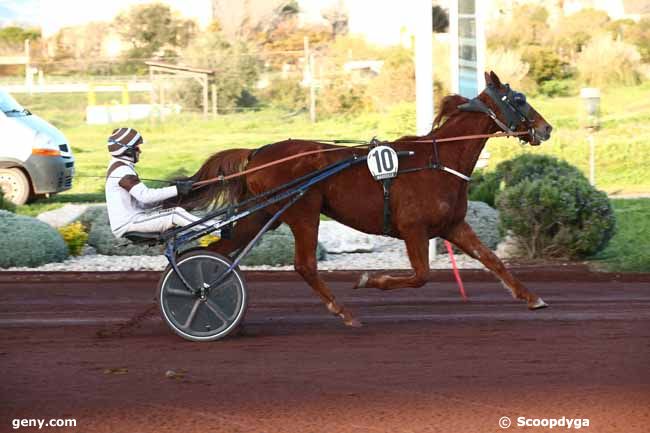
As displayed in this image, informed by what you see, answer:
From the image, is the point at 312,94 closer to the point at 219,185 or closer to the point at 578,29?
the point at 578,29

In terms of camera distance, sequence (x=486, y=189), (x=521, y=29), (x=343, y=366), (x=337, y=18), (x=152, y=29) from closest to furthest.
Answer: (x=343, y=366)
(x=486, y=189)
(x=521, y=29)
(x=152, y=29)
(x=337, y=18)

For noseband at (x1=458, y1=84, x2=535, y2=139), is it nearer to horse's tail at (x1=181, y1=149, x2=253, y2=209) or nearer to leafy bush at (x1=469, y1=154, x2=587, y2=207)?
horse's tail at (x1=181, y1=149, x2=253, y2=209)

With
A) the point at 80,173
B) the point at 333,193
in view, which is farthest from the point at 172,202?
the point at 80,173

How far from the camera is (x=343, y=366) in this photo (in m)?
7.34

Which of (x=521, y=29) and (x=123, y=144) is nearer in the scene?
(x=123, y=144)

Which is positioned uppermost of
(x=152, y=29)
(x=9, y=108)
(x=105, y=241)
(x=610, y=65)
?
(x=152, y=29)

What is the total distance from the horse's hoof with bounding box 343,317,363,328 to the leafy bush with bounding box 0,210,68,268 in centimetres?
534

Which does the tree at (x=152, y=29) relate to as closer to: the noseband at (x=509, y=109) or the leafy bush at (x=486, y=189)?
the leafy bush at (x=486, y=189)

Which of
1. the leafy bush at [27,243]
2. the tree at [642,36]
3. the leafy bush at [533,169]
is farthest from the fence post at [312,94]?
the leafy bush at [27,243]

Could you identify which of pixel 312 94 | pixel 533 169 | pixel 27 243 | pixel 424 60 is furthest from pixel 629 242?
pixel 312 94

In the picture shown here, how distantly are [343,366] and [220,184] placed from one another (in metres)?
1.89
